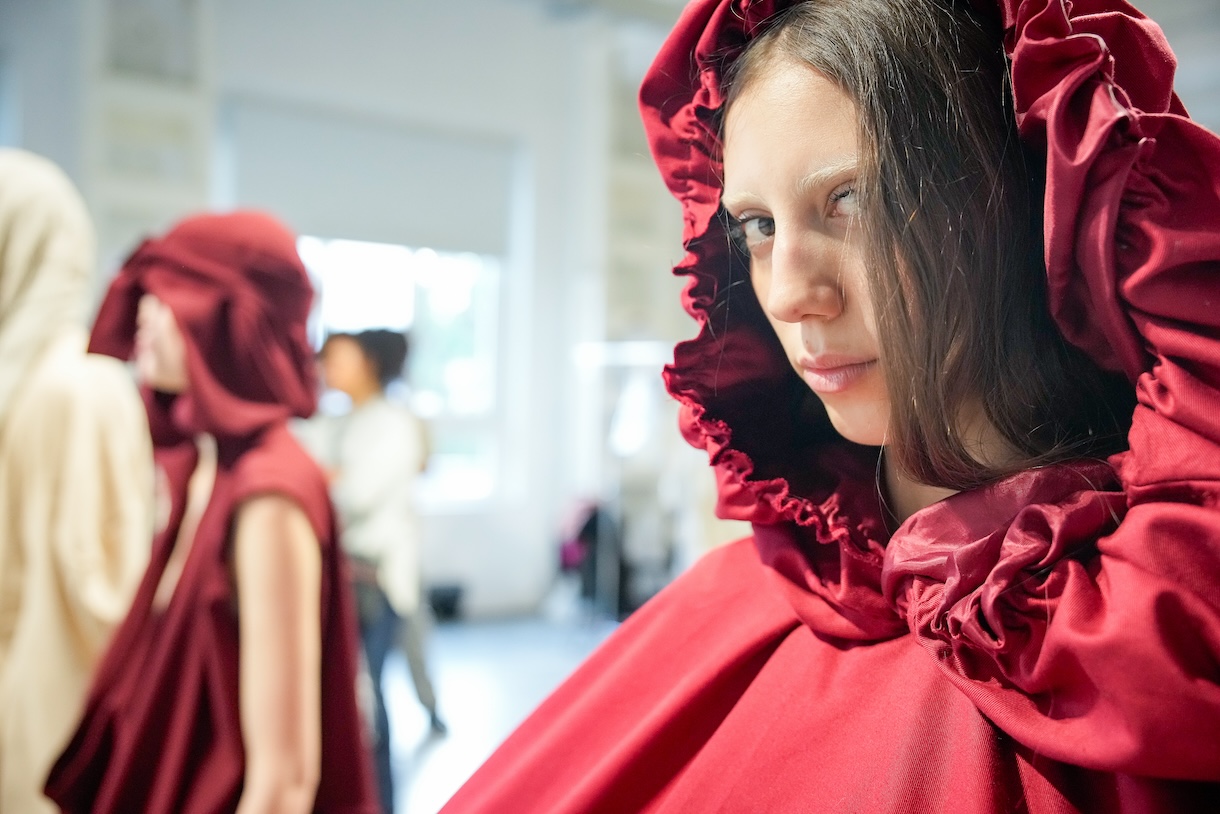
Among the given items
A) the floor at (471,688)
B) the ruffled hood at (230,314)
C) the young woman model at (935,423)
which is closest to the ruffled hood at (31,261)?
the ruffled hood at (230,314)

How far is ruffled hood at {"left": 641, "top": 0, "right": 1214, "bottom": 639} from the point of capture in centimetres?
52

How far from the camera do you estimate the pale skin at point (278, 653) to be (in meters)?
1.21

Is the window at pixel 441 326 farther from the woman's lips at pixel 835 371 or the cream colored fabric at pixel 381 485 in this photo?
the woman's lips at pixel 835 371

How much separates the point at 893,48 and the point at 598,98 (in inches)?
221

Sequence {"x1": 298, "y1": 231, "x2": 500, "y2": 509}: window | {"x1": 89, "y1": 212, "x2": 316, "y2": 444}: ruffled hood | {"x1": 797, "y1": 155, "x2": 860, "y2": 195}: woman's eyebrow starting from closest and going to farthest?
{"x1": 797, "y1": 155, "x2": 860, "y2": 195}: woman's eyebrow, {"x1": 89, "y1": 212, "x2": 316, "y2": 444}: ruffled hood, {"x1": 298, "y1": 231, "x2": 500, "y2": 509}: window

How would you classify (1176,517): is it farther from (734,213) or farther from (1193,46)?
(1193,46)

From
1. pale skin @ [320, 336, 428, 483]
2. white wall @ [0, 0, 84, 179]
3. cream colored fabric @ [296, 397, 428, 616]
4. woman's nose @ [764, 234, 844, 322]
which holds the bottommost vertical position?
cream colored fabric @ [296, 397, 428, 616]

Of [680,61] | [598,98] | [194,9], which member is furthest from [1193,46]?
[598,98]

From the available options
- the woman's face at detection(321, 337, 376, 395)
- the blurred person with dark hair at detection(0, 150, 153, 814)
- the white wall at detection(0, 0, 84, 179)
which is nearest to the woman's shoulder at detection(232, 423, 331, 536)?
the blurred person with dark hair at detection(0, 150, 153, 814)

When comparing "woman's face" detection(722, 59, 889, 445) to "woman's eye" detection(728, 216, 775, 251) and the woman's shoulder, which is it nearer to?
"woman's eye" detection(728, 216, 775, 251)

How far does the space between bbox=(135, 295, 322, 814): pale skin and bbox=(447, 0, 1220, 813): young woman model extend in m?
0.51

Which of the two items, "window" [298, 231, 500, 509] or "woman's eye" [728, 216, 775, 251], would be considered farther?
"window" [298, 231, 500, 509]

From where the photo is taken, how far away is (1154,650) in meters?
0.46

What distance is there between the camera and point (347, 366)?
10.3 ft
